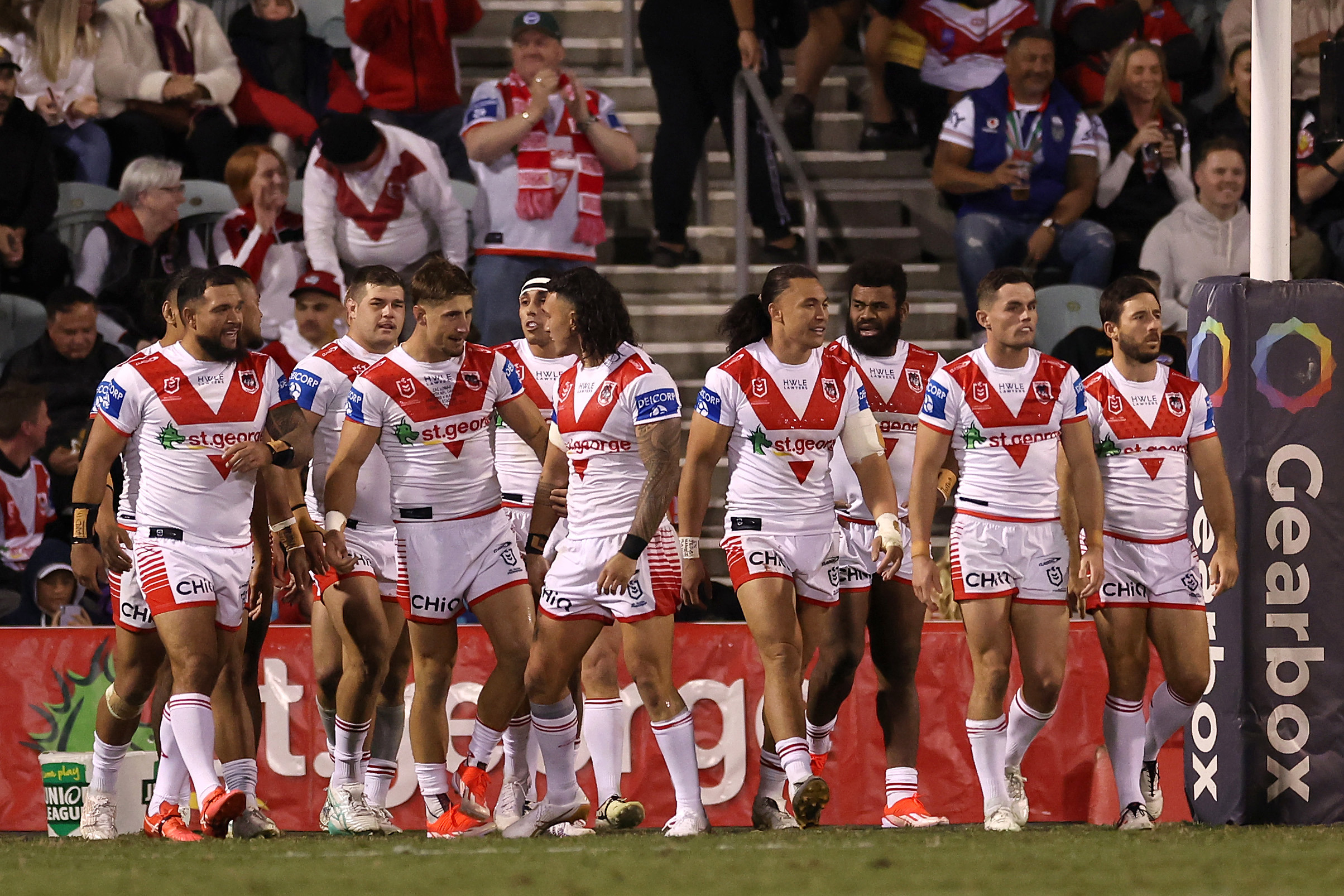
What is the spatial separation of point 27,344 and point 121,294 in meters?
0.68

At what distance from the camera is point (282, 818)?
9266mm

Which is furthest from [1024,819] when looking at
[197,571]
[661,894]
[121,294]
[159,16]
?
[159,16]

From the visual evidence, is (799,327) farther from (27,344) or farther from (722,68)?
(27,344)

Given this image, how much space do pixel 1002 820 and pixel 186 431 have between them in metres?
3.85

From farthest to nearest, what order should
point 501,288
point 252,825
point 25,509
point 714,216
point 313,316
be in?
point 714,216 → point 501,288 → point 313,316 → point 25,509 → point 252,825

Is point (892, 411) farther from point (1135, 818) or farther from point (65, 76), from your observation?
point (65, 76)

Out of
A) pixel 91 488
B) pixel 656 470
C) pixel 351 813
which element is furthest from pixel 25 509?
pixel 656 470

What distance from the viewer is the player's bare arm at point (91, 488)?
745 cm

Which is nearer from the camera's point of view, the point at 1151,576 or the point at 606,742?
the point at 606,742

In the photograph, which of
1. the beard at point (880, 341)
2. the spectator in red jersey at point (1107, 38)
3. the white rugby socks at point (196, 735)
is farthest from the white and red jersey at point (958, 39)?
the white rugby socks at point (196, 735)

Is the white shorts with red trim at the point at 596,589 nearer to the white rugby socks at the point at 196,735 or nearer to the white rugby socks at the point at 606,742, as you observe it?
the white rugby socks at the point at 606,742

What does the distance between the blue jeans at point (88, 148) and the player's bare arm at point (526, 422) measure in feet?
17.4

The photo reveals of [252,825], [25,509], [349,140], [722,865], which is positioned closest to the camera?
[722,865]

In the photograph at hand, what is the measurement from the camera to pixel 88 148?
11977mm
